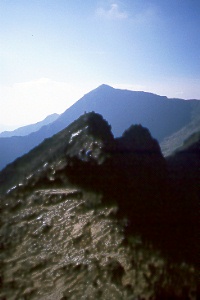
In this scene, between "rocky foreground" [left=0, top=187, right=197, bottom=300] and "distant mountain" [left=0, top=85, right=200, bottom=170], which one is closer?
"rocky foreground" [left=0, top=187, right=197, bottom=300]

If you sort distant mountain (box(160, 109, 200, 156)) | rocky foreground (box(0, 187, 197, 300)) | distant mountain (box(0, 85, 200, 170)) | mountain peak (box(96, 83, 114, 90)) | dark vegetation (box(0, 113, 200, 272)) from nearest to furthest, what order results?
rocky foreground (box(0, 187, 197, 300))
dark vegetation (box(0, 113, 200, 272))
distant mountain (box(160, 109, 200, 156))
distant mountain (box(0, 85, 200, 170))
mountain peak (box(96, 83, 114, 90))

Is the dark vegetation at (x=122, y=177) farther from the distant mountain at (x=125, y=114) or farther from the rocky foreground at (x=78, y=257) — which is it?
the distant mountain at (x=125, y=114)

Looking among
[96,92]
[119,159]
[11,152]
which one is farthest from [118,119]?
[119,159]

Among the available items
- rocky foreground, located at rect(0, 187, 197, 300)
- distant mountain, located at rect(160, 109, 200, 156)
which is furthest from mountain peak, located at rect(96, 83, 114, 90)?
rocky foreground, located at rect(0, 187, 197, 300)

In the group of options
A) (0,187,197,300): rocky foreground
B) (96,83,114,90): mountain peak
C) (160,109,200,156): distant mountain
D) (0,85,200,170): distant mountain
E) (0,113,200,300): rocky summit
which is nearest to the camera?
(0,187,197,300): rocky foreground

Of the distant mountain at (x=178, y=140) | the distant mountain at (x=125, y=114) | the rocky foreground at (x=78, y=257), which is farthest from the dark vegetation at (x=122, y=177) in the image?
the distant mountain at (x=125, y=114)

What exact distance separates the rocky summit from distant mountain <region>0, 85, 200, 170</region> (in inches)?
5045

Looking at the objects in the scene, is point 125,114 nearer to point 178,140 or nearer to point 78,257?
point 178,140

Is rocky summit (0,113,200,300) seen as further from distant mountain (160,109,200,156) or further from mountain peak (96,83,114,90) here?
mountain peak (96,83,114,90)

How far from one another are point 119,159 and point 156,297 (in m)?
7.25

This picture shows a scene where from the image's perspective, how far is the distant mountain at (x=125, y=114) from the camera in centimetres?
14250

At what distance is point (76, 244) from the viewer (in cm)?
696

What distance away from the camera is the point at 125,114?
16588 centimetres

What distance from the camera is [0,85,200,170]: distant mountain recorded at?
14250 centimetres
